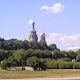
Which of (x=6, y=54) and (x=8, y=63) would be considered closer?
(x=8, y=63)

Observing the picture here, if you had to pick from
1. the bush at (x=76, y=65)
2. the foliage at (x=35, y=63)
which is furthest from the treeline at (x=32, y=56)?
the bush at (x=76, y=65)

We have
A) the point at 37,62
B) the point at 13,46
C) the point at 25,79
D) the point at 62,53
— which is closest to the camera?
the point at 25,79

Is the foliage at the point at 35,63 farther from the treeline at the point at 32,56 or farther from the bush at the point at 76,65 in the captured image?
the bush at the point at 76,65

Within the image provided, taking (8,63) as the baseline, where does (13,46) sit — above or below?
above

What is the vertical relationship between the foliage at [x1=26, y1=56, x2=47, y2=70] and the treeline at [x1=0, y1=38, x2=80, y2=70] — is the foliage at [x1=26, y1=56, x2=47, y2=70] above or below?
below

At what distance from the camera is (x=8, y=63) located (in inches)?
1738

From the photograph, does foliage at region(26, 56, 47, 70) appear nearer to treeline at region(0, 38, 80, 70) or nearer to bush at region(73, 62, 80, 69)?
treeline at region(0, 38, 80, 70)

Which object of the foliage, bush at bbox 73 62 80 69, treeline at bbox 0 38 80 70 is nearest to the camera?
the foliage

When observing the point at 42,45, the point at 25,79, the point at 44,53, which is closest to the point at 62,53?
the point at 44,53

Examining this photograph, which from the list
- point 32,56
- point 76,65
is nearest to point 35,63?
point 76,65

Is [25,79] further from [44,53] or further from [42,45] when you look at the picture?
[42,45]

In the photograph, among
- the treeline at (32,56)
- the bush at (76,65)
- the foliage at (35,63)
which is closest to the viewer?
the foliage at (35,63)

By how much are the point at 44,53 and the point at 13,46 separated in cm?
2762

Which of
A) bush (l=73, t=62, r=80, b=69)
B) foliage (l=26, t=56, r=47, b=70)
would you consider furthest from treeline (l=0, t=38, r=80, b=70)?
bush (l=73, t=62, r=80, b=69)
